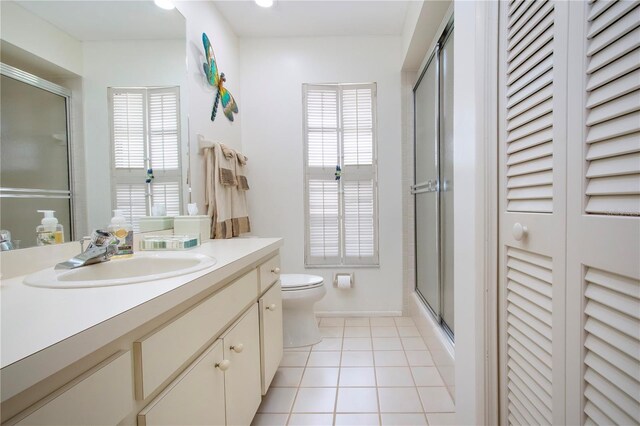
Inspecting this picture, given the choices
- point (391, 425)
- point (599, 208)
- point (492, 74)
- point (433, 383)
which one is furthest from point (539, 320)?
point (433, 383)

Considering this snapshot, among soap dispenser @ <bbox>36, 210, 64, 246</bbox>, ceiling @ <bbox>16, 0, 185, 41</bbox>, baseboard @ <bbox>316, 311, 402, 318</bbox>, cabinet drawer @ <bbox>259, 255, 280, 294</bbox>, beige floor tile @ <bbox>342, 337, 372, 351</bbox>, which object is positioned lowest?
beige floor tile @ <bbox>342, 337, 372, 351</bbox>

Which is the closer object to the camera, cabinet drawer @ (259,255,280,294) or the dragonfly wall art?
cabinet drawer @ (259,255,280,294)

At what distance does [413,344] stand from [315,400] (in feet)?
3.03

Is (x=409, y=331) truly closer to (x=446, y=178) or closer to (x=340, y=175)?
(x=446, y=178)

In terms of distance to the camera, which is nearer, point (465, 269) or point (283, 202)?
point (465, 269)

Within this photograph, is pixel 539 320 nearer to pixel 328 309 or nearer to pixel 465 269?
pixel 465 269

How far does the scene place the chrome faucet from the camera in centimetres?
89

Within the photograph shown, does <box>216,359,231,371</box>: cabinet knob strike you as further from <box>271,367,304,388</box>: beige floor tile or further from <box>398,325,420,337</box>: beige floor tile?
<box>398,325,420,337</box>: beige floor tile

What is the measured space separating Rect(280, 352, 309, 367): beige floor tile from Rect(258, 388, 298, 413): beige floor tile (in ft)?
0.82

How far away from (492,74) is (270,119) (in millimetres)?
2028

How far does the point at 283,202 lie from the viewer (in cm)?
265

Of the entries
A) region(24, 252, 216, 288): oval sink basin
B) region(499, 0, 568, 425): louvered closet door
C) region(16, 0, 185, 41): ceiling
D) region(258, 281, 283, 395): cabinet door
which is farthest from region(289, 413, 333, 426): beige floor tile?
region(16, 0, 185, 41): ceiling

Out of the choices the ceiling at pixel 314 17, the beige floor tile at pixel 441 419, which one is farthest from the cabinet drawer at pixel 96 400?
the ceiling at pixel 314 17

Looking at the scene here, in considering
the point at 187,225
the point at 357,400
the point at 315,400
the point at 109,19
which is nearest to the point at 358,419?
the point at 357,400
